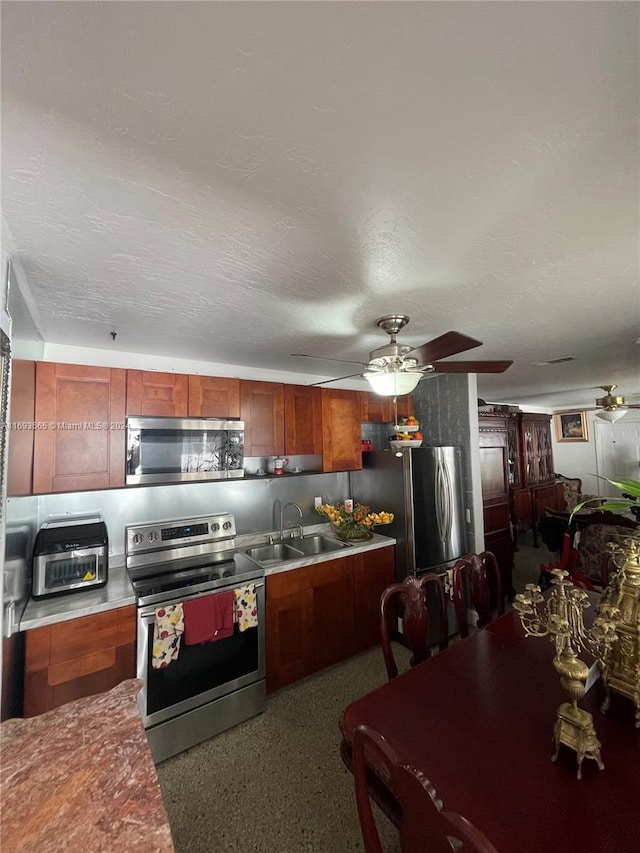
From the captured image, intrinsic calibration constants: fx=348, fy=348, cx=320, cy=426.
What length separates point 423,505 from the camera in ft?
9.59

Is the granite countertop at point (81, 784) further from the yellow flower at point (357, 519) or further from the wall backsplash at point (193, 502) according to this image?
the yellow flower at point (357, 519)

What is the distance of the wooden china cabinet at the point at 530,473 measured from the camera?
5199 millimetres

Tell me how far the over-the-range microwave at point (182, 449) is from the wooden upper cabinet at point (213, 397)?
2.7 inches

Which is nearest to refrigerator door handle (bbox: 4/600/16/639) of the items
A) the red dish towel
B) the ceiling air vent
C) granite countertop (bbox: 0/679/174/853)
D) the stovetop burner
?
granite countertop (bbox: 0/679/174/853)

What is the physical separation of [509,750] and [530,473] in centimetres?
525

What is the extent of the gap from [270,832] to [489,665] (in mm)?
1226

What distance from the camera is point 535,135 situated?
0.81 metres

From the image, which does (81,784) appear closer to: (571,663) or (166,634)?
(166,634)

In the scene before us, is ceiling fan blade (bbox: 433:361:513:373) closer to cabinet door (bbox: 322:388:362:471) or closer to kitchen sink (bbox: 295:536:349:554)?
cabinet door (bbox: 322:388:362:471)

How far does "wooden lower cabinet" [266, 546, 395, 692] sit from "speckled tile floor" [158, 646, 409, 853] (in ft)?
0.81

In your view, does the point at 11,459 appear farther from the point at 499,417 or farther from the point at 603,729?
the point at 499,417

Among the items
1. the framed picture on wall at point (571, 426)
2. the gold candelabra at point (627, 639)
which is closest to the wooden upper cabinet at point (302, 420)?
the gold candelabra at point (627, 639)

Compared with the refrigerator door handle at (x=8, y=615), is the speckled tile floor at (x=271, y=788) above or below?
below

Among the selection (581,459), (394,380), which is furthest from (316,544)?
(581,459)
